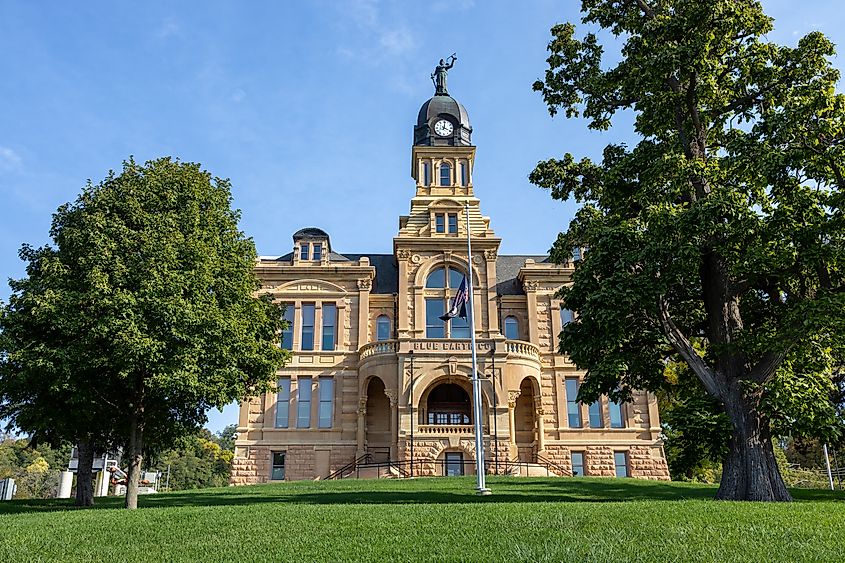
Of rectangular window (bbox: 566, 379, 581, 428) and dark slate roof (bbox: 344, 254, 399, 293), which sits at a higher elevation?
dark slate roof (bbox: 344, 254, 399, 293)

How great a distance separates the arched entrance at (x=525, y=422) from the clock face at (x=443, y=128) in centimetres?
1642

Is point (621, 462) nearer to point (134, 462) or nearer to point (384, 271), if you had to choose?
point (384, 271)

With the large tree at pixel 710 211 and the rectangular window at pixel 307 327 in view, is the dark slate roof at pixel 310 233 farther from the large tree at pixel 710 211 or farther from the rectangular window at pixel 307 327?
the large tree at pixel 710 211

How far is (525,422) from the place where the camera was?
38.3 meters

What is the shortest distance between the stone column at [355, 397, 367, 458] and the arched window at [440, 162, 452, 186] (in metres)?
14.4

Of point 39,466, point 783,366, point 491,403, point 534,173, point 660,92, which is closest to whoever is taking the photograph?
point 783,366

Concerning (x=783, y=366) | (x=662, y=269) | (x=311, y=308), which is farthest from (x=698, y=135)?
(x=311, y=308)

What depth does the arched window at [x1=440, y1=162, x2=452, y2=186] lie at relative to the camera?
43312 mm

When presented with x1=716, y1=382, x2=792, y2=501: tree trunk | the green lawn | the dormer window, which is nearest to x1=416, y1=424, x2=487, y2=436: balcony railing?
the dormer window

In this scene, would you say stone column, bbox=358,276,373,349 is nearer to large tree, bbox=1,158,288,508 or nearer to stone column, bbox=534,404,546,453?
stone column, bbox=534,404,546,453

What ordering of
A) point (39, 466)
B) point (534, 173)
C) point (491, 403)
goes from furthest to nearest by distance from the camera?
point (39, 466), point (491, 403), point (534, 173)

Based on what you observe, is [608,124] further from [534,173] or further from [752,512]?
[752,512]

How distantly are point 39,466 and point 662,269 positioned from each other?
73.0 meters

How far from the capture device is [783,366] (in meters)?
17.6
